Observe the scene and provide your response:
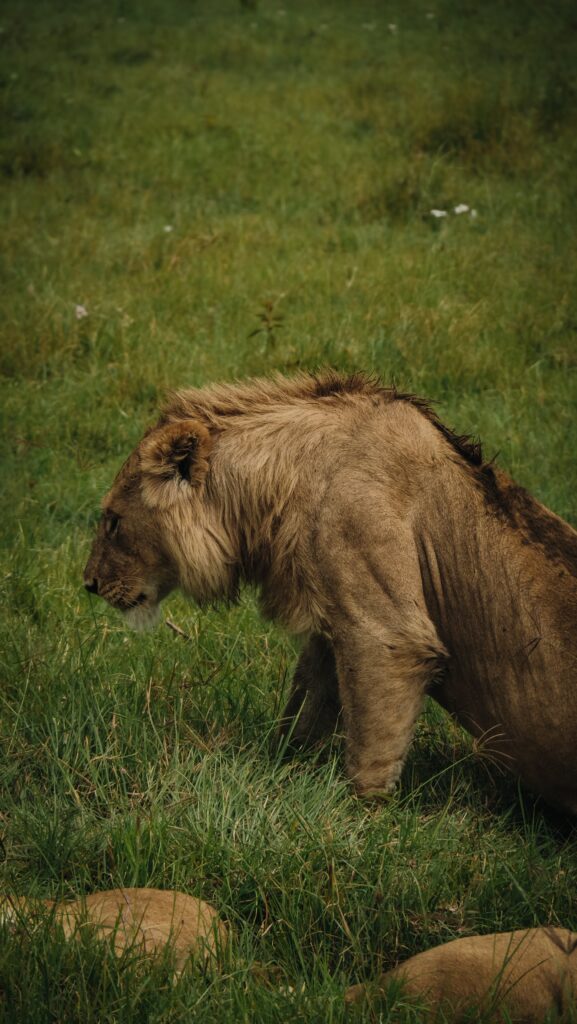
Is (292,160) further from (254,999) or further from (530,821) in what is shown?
(254,999)

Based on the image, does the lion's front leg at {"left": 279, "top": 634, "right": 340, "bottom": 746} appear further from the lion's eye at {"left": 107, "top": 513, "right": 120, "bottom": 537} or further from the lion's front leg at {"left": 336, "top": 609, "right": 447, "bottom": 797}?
the lion's eye at {"left": 107, "top": 513, "right": 120, "bottom": 537}

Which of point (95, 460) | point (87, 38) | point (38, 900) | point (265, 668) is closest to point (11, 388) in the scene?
point (95, 460)

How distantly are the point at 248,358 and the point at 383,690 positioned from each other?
141 inches

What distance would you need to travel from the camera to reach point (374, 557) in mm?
3600

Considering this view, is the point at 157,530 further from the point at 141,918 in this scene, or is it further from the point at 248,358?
the point at 248,358

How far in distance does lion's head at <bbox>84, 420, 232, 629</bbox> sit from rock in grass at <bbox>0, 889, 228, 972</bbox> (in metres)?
1.24

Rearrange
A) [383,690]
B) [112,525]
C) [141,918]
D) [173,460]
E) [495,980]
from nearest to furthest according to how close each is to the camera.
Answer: [495,980] < [141,918] < [383,690] < [173,460] < [112,525]

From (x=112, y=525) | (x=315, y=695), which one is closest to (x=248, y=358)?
(x=112, y=525)

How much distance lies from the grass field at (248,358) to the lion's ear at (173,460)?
70 cm

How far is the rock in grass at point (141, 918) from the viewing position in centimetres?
288

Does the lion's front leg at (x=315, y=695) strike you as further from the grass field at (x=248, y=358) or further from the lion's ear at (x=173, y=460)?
the lion's ear at (x=173, y=460)

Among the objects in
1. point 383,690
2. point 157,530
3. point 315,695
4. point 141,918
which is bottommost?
point 315,695

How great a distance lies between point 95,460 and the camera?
6.13 m

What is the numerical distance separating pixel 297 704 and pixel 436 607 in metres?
0.68
